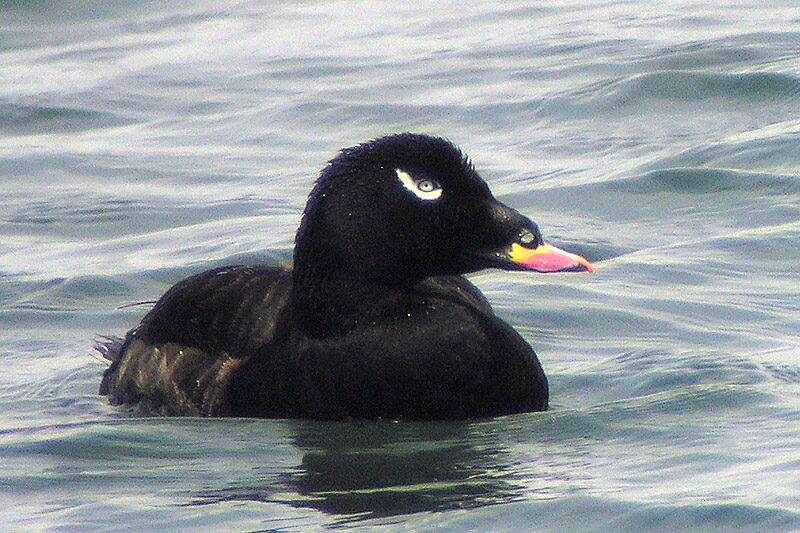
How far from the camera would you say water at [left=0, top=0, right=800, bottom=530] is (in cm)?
719

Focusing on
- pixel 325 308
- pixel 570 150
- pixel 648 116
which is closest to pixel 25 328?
pixel 325 308

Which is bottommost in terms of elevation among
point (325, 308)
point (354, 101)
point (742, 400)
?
point (742, 400)

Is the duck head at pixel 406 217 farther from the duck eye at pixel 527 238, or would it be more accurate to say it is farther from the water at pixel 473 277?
the water at pixel 473 277

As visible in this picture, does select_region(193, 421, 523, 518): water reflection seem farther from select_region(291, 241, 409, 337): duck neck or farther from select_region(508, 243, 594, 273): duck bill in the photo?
select_region(508, 243, 594, 273): duck bill

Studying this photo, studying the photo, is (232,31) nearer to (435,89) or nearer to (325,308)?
(435,89)

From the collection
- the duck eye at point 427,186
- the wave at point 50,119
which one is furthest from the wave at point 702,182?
the duck eye at point 427,186

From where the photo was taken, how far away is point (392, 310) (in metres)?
7.88

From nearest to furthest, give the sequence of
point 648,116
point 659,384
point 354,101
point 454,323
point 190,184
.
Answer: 1. point 454,323
2. point 659,384
3. point 190,184
4. point 648,116
5. point 354,101

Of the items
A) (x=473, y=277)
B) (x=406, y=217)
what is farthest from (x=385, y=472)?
(x=473, y=277)

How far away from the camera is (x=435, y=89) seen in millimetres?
15703

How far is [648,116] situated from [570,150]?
3.26 feet

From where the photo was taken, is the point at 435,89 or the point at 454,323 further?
the point at 435,89

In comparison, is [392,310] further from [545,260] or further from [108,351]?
[108,351]

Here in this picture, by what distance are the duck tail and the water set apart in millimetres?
112
